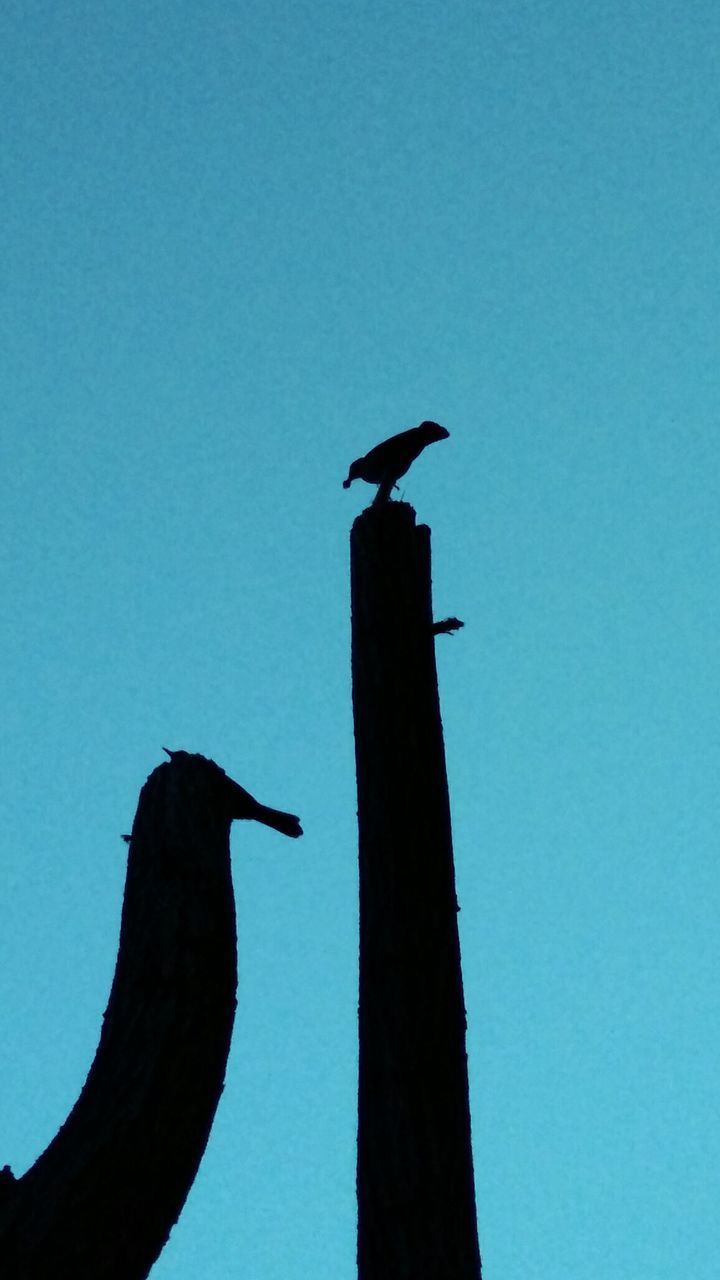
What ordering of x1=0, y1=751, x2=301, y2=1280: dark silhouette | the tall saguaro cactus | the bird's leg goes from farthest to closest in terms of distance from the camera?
1. the bird's leg
2. the tall saguaro cactus
3. x1=0, y1=751, x2=301, y2=1280: dark silhouette

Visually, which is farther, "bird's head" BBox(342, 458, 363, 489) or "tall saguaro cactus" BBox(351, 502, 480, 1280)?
"bird's head" BBox(342, 458, 363, 489)

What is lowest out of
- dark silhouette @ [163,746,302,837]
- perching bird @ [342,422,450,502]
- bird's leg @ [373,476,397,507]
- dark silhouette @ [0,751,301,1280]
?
dark silhouette @ [0,751,301,1280]

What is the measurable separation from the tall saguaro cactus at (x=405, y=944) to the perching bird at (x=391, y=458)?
0.92m

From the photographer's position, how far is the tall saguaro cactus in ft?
13.5

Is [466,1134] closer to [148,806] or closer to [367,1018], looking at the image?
[367,1018]

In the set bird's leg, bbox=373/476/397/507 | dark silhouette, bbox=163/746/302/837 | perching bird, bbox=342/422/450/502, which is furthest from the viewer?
perching bird, bbox=342/422/450/502

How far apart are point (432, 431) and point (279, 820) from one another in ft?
7.01

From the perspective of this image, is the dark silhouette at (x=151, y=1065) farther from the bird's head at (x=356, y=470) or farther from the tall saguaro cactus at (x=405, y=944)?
the bird's head at (x=356, y=470)

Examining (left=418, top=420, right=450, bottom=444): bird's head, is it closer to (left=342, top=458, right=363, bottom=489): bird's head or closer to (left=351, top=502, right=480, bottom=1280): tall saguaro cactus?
(left=342, top=458, right=363, bottom=489): bird's head

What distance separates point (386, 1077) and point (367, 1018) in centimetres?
19

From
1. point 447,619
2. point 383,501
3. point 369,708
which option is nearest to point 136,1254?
point 369,708

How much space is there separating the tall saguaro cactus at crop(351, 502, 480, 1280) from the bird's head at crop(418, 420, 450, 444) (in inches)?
45.0

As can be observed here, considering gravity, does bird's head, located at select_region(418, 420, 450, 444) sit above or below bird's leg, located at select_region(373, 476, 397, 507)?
above

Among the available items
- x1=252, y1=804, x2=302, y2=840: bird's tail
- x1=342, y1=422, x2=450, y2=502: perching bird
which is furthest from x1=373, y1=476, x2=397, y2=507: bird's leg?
x1=252, y1=804, x2=302, y2=840: bird's tail
